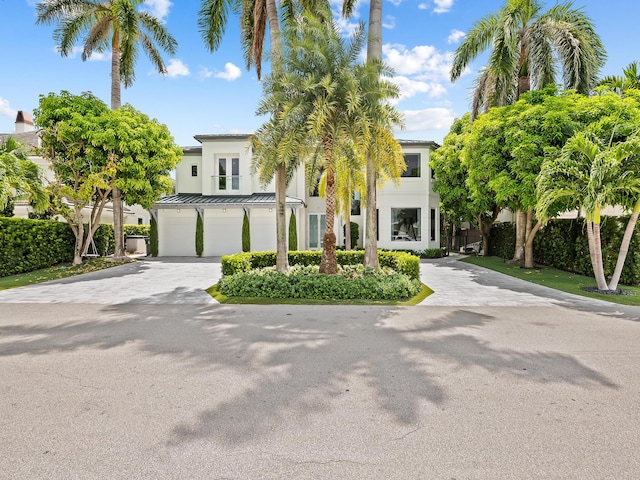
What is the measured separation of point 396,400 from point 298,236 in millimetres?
19182

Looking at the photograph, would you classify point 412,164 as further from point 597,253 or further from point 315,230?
point 597,253

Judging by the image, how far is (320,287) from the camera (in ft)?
32.5

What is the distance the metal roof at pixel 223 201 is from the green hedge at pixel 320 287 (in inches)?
423

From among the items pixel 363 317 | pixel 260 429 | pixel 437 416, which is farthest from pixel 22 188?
pixel 437 416

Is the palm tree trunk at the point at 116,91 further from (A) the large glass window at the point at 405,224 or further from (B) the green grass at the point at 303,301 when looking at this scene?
(A) the large glass window at the point at 405,224

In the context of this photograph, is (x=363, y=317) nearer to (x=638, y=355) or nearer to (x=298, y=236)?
(x=638, y=355)

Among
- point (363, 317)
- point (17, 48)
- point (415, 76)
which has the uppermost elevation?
point (17, 48)

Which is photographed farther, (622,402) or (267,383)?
(267,383)

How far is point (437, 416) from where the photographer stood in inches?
138

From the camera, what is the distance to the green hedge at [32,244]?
13695 millimetres

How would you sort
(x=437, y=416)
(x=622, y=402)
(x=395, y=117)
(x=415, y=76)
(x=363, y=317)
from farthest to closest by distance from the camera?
(x=415, y=76) < (x=395, y=117) < (x=363, y=317) < (x=622, y=402) < (x=437, y=416)

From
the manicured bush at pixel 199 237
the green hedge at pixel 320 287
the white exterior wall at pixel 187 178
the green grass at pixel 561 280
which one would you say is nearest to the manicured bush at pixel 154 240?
the manicured bush at pixel 199 237

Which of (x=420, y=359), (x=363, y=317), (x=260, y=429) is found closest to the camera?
(x=260, y=429)

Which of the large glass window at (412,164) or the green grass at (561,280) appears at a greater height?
the large glass window at (412,164)
